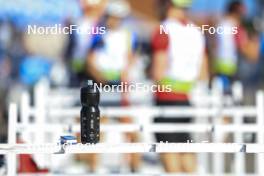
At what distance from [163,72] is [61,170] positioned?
142cm

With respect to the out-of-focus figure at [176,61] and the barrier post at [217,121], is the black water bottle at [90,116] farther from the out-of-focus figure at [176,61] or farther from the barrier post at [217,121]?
the out-of-focus figure at [176,61]

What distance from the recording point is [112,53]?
9320mm

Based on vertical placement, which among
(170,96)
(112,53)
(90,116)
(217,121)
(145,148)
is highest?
(112,53)

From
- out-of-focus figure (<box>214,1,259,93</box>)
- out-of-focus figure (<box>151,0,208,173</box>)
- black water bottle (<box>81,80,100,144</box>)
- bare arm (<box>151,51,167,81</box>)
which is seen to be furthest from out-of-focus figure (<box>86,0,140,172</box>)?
black water bottle (<box>81,80,100,144</box>)

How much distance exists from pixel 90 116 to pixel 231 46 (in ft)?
16.6

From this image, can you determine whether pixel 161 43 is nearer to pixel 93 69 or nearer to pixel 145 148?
pixel 93 69

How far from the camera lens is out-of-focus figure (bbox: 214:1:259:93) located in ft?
32.2

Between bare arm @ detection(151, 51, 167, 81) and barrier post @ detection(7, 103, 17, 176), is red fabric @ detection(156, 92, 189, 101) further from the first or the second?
barrier post @ detection(7, 103, 17, 176)

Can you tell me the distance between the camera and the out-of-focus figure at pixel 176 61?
7414 mm

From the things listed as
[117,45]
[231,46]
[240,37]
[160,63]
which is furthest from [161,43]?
[240,37]

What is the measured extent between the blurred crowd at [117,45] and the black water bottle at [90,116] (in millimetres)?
2308

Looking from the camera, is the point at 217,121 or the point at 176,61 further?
the point at 217,121

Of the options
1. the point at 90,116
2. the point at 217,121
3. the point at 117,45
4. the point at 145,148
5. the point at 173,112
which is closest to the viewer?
the point at 145,148

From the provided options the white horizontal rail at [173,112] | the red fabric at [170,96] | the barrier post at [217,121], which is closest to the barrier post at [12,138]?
the barrier post at [217,121]
